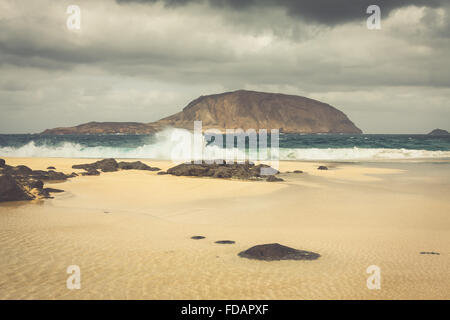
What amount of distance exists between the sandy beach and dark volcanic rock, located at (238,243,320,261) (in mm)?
206

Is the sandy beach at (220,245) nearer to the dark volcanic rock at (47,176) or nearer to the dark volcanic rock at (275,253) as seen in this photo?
the dark volcanic rock at (275,253)

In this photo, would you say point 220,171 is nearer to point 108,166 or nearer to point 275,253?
point 108,166

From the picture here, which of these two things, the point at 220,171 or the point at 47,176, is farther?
the point at 220,171

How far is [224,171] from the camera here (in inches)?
879

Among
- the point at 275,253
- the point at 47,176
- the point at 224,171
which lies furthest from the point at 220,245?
the point at 47,176

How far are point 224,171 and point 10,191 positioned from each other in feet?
39.2

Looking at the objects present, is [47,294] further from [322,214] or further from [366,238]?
[322,214]

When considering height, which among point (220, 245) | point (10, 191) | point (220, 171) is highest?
point (10, 191)

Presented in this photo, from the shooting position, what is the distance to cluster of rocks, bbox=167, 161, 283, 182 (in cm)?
2199

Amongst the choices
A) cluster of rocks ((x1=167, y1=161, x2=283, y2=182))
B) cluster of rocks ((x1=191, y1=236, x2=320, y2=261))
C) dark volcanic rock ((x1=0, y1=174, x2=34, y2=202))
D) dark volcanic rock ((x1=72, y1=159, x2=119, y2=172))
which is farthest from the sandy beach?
dark volcanic rock ((x1=72, y1=159, x2=119, y2=172))

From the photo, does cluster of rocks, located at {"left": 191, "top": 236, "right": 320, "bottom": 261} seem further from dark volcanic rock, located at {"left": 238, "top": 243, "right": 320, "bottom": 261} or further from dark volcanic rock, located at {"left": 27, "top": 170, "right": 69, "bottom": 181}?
dark volcanic rock, located at {"left": 27, "top": 170, "right": 69, "bottom": 181}

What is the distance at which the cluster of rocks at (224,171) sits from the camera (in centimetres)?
2199

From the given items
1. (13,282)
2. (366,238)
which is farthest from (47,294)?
(366,238)
